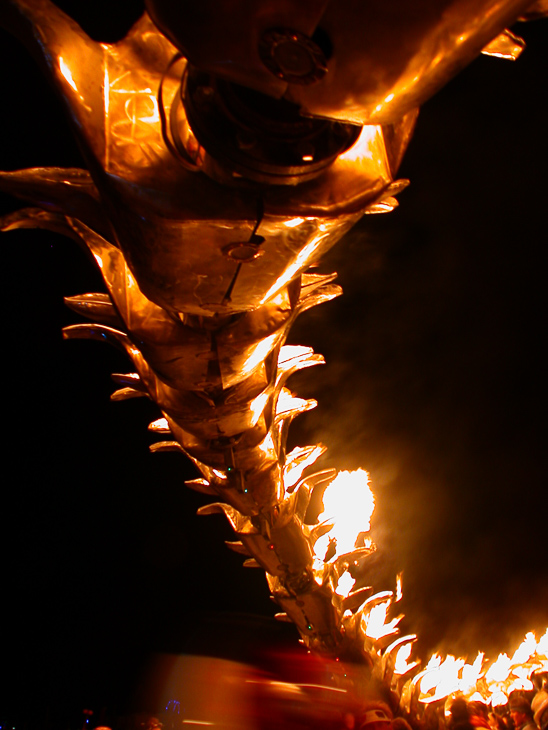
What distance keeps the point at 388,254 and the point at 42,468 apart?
2069 millimetres

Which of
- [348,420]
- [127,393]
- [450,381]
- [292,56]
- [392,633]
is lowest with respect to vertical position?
[392,633]

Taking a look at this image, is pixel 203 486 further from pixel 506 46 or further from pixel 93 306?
pixel 506 46

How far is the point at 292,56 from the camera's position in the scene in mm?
495

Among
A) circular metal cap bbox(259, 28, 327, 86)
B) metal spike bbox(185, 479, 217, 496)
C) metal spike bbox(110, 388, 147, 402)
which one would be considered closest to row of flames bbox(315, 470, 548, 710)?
metal spike bbox(185, 479, 217, 496)

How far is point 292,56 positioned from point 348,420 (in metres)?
3.04

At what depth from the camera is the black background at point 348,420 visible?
234 cm

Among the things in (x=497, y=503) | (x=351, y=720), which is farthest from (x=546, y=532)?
(x=351, y=720)

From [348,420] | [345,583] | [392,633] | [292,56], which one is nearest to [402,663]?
[392,633]

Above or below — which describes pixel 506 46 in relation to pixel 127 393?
above

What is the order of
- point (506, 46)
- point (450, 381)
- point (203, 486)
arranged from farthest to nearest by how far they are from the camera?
1. point (450, 381)
2. point (203, 486)
3. point (506, 46)

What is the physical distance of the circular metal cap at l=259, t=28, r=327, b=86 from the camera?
1.59 ft

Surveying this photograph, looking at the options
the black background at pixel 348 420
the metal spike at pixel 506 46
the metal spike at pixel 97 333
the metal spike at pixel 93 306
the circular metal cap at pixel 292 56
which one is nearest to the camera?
the circular metal cap at pixel 292 56

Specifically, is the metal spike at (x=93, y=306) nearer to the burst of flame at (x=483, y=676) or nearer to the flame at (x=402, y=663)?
the flame at (x=402, y=663)

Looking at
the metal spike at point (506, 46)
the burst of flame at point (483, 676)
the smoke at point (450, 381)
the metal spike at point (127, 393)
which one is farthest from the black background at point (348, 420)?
the metal spike at point (506, 46)
